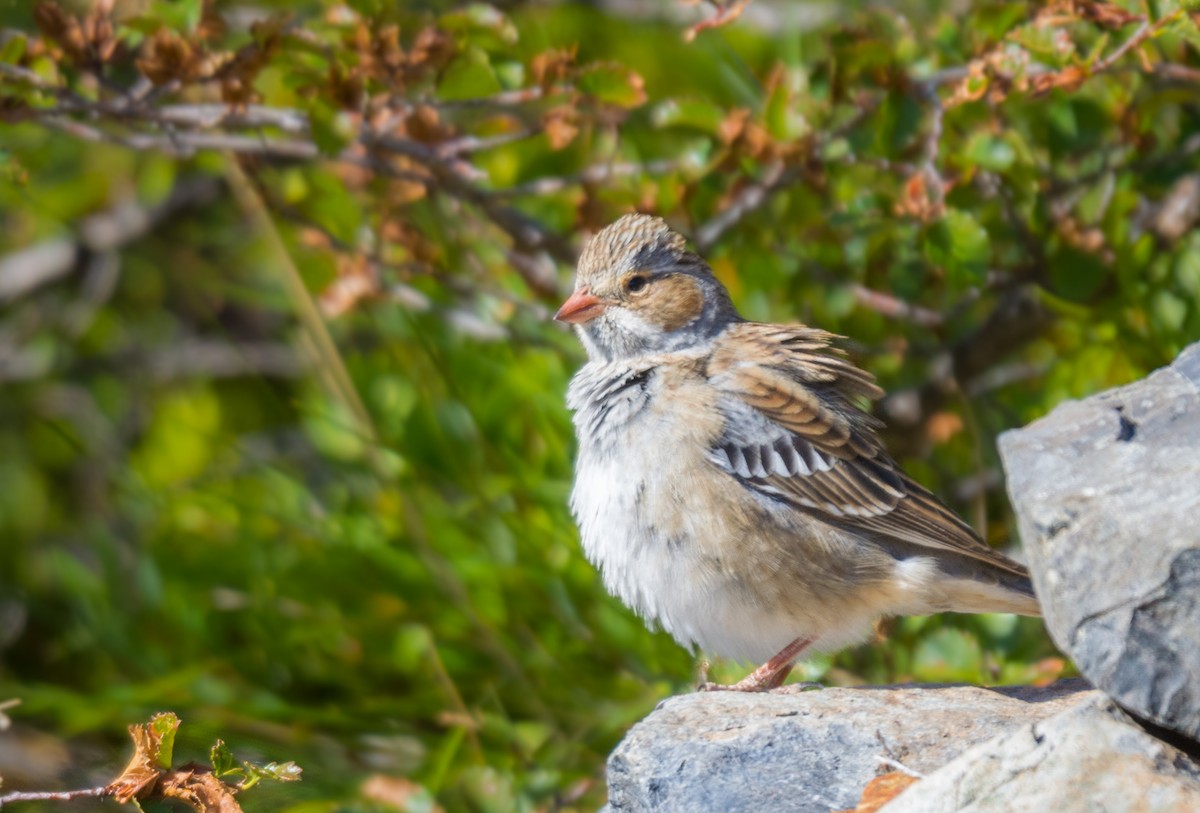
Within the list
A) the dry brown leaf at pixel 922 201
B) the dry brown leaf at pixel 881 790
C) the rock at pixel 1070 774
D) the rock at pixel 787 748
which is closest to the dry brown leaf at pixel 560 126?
the dry brown leaf at pixel 922 201

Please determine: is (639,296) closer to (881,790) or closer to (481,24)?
(481,24)

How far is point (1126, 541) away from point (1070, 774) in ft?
1.30

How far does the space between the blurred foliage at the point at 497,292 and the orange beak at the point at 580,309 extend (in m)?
0.60

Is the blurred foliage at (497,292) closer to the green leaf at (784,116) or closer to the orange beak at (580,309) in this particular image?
the green leaf at (784,116)

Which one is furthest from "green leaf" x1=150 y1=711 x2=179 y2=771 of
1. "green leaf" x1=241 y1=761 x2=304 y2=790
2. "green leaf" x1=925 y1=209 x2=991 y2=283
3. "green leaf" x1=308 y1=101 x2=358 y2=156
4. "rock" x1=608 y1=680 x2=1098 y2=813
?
"green leaf" x1=925 y1=209 x2=991 y2=283

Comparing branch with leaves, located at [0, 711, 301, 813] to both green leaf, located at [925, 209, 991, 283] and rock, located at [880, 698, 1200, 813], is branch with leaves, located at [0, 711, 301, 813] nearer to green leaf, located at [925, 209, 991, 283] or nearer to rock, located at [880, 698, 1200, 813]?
rock, located at [880, 698, 1200, 813]

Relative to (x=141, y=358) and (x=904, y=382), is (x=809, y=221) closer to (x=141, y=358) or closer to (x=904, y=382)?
(x=904, y=382)

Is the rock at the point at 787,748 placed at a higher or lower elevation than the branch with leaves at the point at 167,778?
lower

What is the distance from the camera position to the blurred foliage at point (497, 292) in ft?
13.8

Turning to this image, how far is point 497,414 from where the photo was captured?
5383 millimetres

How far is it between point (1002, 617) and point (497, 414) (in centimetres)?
202

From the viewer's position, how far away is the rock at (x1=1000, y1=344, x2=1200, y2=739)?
2.35 metres

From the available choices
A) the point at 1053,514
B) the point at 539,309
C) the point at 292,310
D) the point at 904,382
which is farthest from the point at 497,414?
the point at 1053,514

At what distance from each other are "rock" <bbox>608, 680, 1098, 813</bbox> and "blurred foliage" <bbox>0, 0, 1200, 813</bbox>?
0.98 metres
